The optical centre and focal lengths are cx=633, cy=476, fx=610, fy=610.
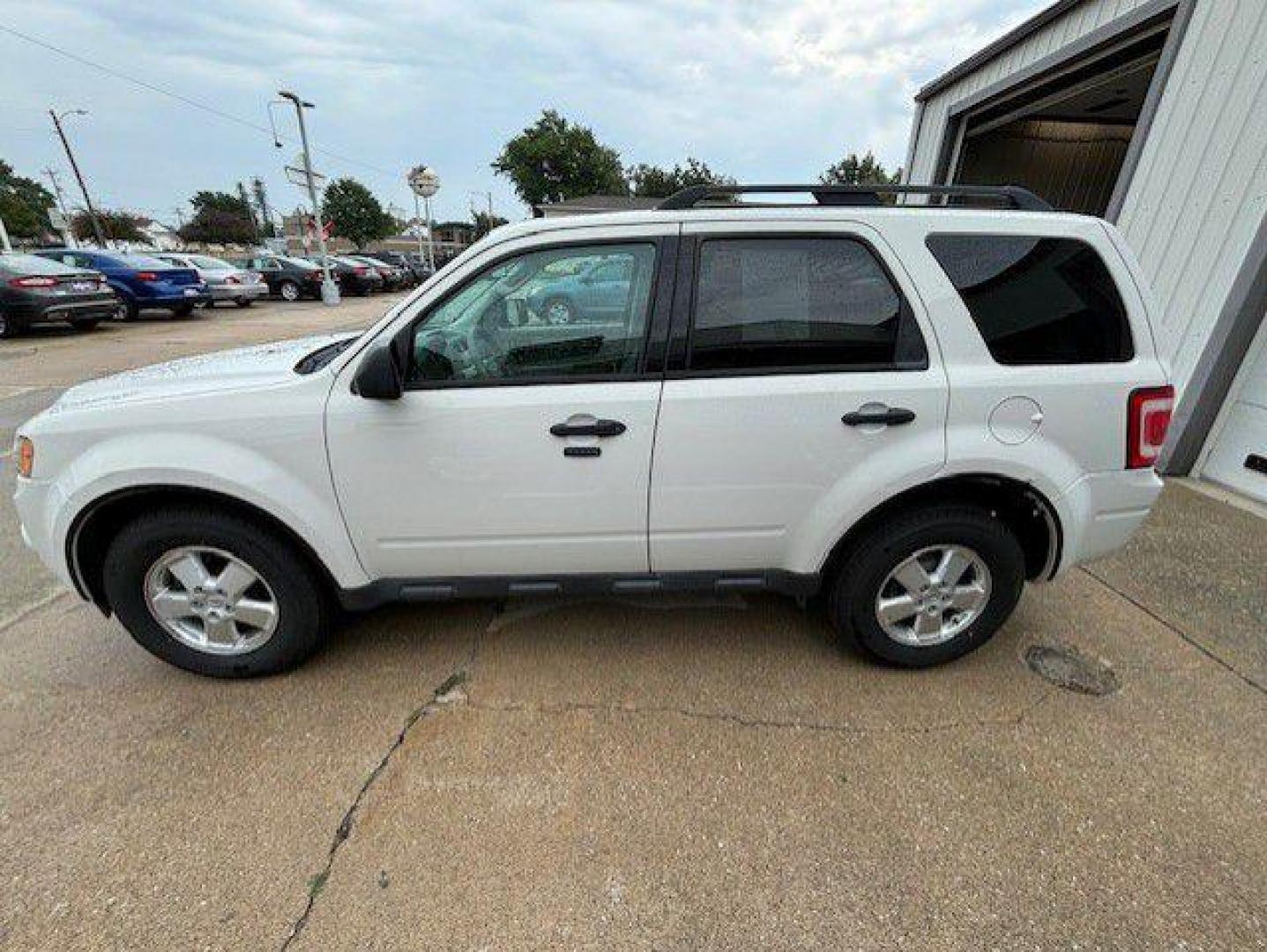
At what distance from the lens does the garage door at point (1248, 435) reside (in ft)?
14.3

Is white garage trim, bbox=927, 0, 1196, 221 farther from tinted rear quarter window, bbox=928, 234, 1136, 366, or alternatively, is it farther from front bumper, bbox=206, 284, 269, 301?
front bumper, bbox=206, 284, 269, 301

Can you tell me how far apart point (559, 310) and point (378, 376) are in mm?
697

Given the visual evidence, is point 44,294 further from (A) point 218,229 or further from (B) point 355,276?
(A) point 218,229

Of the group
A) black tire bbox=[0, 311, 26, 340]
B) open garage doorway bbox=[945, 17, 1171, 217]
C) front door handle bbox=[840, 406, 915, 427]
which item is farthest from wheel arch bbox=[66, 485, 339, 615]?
black tire bbox=[0, 311, 26, 340]

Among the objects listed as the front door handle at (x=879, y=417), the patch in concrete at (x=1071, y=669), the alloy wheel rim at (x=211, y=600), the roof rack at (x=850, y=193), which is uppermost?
the roof rack at (x=850, y=193)

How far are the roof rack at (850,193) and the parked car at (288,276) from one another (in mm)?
21508

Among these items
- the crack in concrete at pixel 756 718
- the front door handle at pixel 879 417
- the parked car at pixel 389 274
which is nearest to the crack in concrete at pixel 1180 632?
the crack in concrete at pixel 756 718

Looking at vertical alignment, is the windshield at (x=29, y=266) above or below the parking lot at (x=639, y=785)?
above

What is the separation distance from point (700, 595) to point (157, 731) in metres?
2.37

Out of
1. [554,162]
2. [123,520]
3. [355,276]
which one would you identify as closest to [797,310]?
[123,520]

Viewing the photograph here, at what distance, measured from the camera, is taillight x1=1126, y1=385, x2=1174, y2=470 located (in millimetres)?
2262

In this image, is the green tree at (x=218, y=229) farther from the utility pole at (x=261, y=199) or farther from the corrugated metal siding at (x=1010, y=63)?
the corrugated metal siding at (x=1010, y=63)

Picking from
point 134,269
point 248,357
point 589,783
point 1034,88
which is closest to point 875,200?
point 589,783

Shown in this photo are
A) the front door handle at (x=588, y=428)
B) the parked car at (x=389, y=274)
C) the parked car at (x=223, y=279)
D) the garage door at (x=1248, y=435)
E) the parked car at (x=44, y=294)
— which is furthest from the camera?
the parked car at (x=389, y=274)
